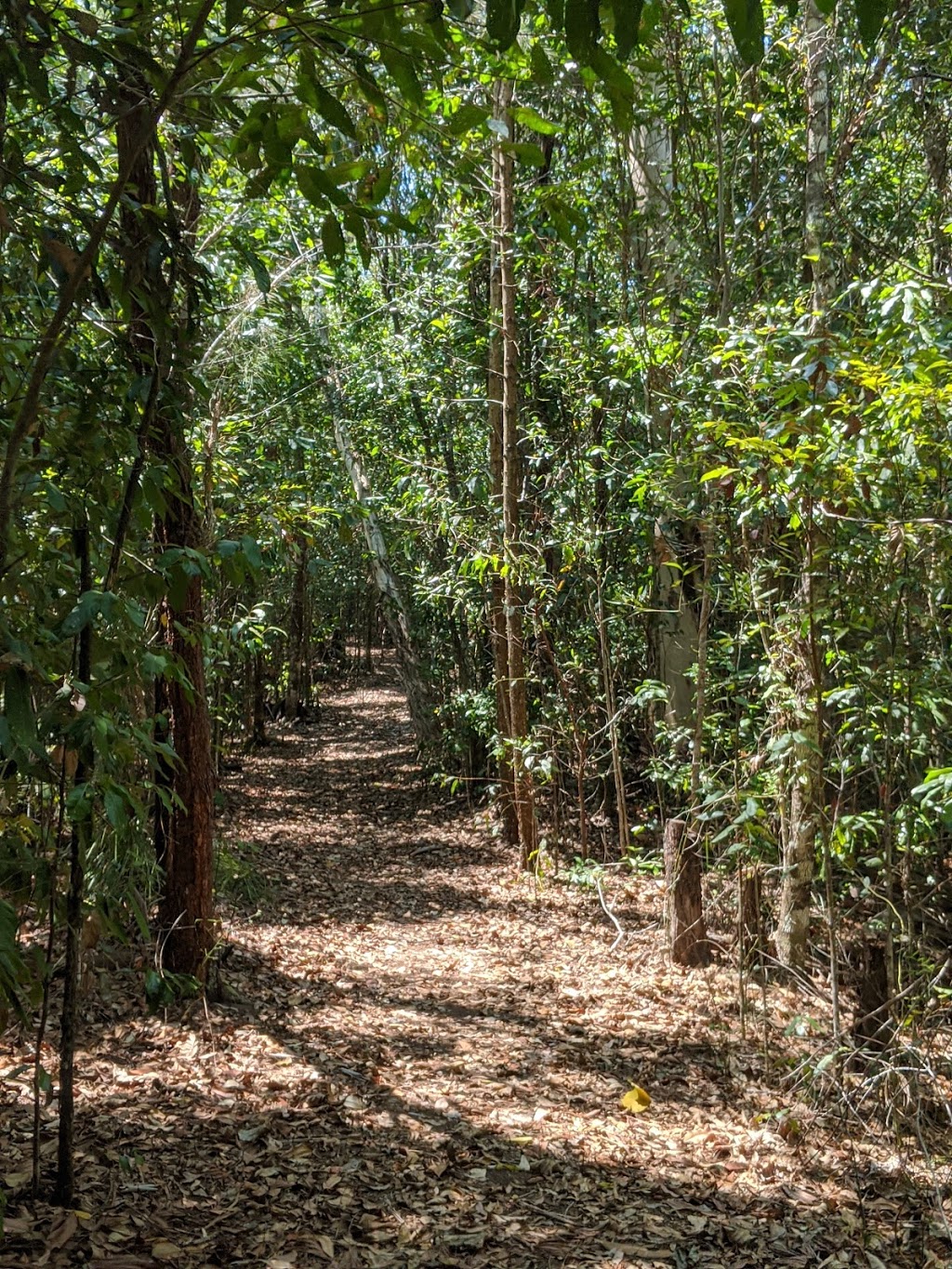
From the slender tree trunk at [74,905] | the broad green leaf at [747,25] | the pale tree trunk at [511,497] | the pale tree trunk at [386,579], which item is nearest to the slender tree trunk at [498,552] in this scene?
the pale tree trunk at [511,497]

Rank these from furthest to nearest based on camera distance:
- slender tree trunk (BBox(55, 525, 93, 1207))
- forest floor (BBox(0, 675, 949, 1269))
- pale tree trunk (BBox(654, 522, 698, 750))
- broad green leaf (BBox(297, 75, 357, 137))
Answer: pale tree trunk (BBox(654, 522, 698, 750)) < forest floor (BBox(0, 675, 949, 1269)) < slender tree trunk (BBox(55, 525, 93, 1207)) < broad green leaf (BBox(297, 75, 357, 137))

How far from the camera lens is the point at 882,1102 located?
15.3ft

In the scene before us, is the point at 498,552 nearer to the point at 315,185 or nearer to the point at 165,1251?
the point at 165,1251

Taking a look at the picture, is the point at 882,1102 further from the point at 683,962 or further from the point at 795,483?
the point at 795,483

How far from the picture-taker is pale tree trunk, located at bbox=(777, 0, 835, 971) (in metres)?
4.93

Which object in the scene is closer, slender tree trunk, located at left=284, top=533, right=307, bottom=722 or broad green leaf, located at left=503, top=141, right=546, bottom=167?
broad green leaf, located at left=503, top=141, right=546, bottom=167

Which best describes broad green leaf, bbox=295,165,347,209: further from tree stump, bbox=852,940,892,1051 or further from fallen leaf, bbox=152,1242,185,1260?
tree stump, bbox=852,940,892,1051

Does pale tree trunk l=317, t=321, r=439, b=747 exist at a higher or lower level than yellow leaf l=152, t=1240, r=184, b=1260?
higher

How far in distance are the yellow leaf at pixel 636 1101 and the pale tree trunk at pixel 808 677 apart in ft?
3.14

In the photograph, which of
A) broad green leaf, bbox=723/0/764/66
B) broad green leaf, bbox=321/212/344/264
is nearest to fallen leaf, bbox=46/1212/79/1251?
broad green leaf, bbox=321/212/344/264

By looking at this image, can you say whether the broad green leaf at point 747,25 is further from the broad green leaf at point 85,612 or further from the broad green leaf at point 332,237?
the broad green leaf at point 85,612

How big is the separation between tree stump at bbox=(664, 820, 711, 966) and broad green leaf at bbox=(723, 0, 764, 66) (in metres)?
5.26

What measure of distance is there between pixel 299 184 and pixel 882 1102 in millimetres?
4476

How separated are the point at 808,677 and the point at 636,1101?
2222mm
